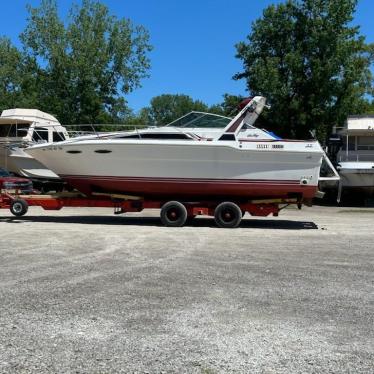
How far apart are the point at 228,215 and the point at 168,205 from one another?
1473 mm

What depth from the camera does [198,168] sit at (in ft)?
41.5

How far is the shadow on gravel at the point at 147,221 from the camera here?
13.2 m

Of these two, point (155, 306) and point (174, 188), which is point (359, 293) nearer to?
point (155, 306)

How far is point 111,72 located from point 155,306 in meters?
29.4

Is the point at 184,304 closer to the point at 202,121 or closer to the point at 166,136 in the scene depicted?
the point at 166,136

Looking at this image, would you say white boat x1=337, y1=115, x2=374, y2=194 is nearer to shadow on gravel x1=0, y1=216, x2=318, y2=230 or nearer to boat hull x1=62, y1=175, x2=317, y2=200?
shadow on gravel x1=0, y1=216, x2=318, y2=230

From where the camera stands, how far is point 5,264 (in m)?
7.39

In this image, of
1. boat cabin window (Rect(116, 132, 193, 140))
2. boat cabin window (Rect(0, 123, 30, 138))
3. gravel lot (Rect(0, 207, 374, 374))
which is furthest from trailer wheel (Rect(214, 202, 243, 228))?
boat cabin window (Rect(0, 123, 30, 138))

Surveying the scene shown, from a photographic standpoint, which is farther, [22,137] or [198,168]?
[22,137]

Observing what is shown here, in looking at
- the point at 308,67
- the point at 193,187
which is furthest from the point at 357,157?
the point at 193,187

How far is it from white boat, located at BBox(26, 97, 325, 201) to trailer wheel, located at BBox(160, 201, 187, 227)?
0.47m

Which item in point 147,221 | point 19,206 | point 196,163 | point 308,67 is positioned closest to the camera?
point 196,163

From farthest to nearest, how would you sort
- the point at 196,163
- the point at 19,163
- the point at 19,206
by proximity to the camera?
the point at 19,163 < the point at 19,206 < the point at 196,163

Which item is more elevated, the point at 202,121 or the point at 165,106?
the point at 165,106
